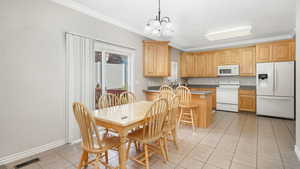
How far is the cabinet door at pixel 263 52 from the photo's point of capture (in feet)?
14.7

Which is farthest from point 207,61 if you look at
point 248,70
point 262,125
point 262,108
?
point 262,125

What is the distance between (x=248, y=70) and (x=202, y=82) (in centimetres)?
190

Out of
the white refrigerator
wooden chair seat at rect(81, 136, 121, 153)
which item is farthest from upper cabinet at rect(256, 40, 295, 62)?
wooden chair seat at rect(81, 136, 121, 153)

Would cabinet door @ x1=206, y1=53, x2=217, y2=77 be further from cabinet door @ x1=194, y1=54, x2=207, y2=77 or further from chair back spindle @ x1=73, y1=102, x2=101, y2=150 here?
chair back spindle @ x1=73, y1=102, x2=101, y2=150

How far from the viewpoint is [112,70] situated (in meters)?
3.58

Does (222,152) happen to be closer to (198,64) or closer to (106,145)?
(106,145)

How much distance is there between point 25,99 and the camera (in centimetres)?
216

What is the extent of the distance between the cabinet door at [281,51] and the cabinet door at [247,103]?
1387 millimetres

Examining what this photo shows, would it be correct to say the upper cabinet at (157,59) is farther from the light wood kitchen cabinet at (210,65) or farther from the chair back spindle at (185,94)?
the light wood kitchen cabinet at (210,65)

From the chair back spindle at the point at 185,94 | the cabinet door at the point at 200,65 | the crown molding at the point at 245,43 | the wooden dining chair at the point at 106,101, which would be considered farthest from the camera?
the cabinet door at the point at 200,65

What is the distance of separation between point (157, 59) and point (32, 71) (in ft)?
10.1

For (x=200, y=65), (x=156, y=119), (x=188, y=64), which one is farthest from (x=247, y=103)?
(x=156, y=119)

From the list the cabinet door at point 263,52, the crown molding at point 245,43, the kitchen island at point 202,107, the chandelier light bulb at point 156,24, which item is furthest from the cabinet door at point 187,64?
the chandelier light bulb at point 156,24

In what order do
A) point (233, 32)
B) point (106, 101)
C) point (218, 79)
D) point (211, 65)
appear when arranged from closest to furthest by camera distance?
point (106, 101) → point (233, 32) → point (211, 65) → point (218, 79)
